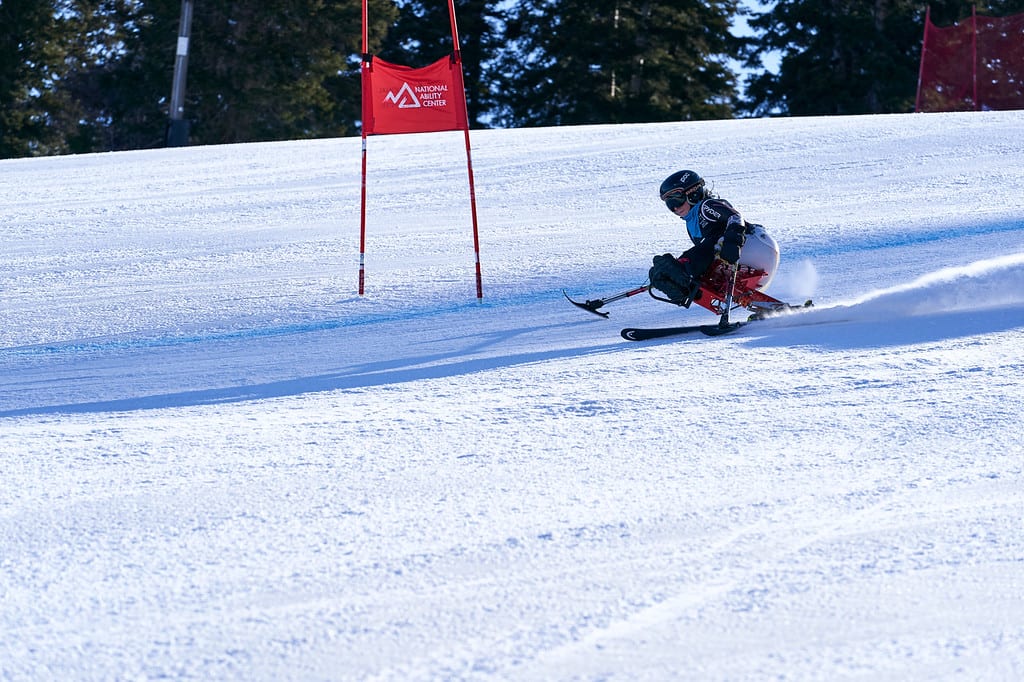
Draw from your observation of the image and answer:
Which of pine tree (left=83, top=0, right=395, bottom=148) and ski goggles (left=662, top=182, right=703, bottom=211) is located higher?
pine tree (left=83, top=0, right=395, bottom=148)

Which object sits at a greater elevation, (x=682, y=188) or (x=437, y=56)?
(x=437, y=56)

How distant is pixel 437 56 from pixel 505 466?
34.3 metres

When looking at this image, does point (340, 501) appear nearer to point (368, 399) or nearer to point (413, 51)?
point (368, 399)

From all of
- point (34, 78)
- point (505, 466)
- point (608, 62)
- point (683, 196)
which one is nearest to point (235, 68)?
point (34, 78)

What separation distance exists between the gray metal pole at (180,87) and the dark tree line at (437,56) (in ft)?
17.4

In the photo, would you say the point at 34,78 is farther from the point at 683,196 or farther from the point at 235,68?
the point at 683,196

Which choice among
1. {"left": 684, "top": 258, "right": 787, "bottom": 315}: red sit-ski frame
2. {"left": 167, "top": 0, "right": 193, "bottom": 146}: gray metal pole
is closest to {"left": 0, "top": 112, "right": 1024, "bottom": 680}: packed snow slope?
{"left": 684, "top": 258, "right": 787, "bottom": 315}: red sit-ski frame

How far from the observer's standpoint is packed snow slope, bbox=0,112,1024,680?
132 inches

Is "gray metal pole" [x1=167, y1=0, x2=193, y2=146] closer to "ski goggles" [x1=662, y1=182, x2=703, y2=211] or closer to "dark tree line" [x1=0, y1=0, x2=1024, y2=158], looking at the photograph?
"dark tree line" [x1=0, y1=0, x2=1024, y2=158]

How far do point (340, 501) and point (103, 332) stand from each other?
16.1ft

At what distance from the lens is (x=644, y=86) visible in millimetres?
37094

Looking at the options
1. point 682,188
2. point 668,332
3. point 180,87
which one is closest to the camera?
point 682,188

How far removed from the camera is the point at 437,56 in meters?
37.8

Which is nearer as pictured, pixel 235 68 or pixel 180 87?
pixel 180 87
